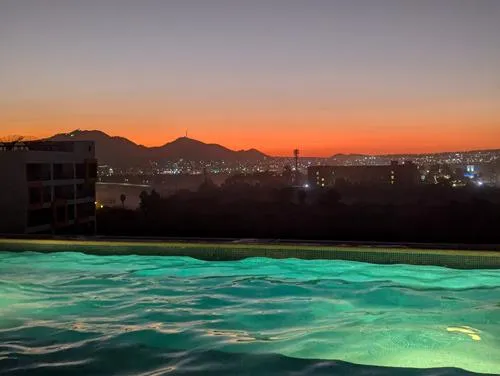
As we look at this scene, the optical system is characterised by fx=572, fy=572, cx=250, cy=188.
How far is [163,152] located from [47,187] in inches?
1964

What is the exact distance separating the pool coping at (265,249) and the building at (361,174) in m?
58.7

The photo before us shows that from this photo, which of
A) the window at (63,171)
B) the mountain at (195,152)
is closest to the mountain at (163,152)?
the mountain at (195,152)

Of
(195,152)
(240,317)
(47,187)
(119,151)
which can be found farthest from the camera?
(119,151)

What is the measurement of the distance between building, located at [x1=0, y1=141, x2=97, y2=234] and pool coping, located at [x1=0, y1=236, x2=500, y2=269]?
1343cm

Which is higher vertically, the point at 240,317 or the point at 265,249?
the point at 265,249

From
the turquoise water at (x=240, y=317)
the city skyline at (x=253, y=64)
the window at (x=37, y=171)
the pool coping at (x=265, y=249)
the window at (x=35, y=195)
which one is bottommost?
the turquoise water at (x=240, y=317)

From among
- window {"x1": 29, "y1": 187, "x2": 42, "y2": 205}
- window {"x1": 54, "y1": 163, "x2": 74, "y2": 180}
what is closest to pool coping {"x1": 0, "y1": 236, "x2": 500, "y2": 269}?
window {"x1": 29, "y1": 187, "x2": 42, "y2": 205}

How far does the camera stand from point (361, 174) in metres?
70.6

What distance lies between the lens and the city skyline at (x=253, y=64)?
13.1m

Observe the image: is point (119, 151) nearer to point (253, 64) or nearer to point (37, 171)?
point (37, 171)

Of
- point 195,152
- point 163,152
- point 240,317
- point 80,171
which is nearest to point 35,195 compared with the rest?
point 80,171

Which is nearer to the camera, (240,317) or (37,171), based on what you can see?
(240,317)

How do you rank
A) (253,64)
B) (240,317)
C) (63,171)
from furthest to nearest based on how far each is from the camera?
(63,171)
(253,64)
(240,317)

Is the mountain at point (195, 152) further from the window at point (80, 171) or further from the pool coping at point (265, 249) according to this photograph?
the pool coping at point (265, 249)
